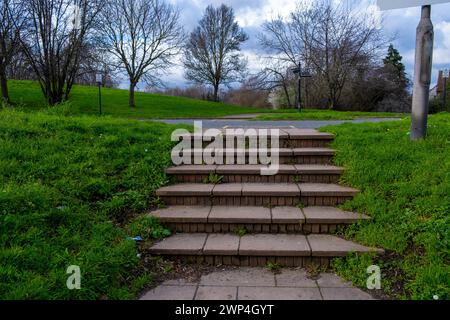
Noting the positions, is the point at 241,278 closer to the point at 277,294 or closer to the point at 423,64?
the point at 277,294

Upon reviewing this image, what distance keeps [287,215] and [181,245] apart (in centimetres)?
106

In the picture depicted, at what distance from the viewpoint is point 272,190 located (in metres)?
3.73

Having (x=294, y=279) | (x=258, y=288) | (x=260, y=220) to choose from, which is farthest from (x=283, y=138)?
(x=258, y=288)

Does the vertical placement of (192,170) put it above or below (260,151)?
below

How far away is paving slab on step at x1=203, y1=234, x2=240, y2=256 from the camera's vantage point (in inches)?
117

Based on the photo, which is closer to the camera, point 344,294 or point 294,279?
point 344,294

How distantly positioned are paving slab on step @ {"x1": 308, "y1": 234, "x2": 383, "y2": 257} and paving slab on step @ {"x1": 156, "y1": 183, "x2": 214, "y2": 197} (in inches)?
47.2

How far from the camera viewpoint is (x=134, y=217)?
345 cm

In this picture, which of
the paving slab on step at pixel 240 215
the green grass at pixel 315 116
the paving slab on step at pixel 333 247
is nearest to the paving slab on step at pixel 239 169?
the paving slab on step at pixel 240 215

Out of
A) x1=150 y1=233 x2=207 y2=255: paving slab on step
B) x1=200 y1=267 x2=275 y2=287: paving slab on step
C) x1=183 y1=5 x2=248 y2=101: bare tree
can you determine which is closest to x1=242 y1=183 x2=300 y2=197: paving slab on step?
x1=150 y1=233 x2=207 y2=255: paving slab on step
